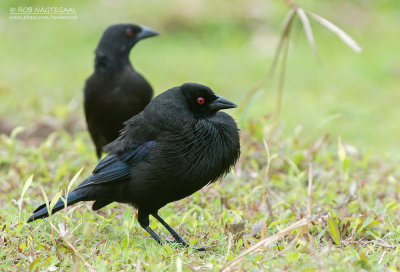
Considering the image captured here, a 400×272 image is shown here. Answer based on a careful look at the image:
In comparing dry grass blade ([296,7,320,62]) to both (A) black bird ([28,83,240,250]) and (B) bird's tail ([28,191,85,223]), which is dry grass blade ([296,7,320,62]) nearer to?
(A) black bird ([28,83,240,250])

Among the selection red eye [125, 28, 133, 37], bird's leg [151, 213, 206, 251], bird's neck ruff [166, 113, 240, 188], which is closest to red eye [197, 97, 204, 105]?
bird's neck ruff [166, 113, 240, 188]

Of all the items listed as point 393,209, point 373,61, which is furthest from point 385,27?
point 393,209

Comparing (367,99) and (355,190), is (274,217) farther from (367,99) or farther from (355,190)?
(367,99)

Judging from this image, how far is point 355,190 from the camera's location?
15.5 ft

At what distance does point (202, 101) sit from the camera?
13.2ft

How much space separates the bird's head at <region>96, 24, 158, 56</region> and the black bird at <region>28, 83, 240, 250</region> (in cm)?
175

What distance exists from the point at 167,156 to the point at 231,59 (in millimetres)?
6636

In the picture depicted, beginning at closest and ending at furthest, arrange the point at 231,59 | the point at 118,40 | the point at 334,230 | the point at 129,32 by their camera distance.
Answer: the point at 334,230 < the point at 118,40 < the point at 129,32 < the point at 231,59

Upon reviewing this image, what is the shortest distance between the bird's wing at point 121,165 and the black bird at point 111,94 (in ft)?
4.34

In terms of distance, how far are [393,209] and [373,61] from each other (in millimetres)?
5833

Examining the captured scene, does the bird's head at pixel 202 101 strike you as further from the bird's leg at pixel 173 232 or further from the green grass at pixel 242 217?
the bird's leg at pixel 173 232

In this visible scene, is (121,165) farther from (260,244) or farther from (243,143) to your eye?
(243,143)

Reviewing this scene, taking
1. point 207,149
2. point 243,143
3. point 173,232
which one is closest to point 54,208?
point 173,232

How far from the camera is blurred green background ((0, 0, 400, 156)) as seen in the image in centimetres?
761
